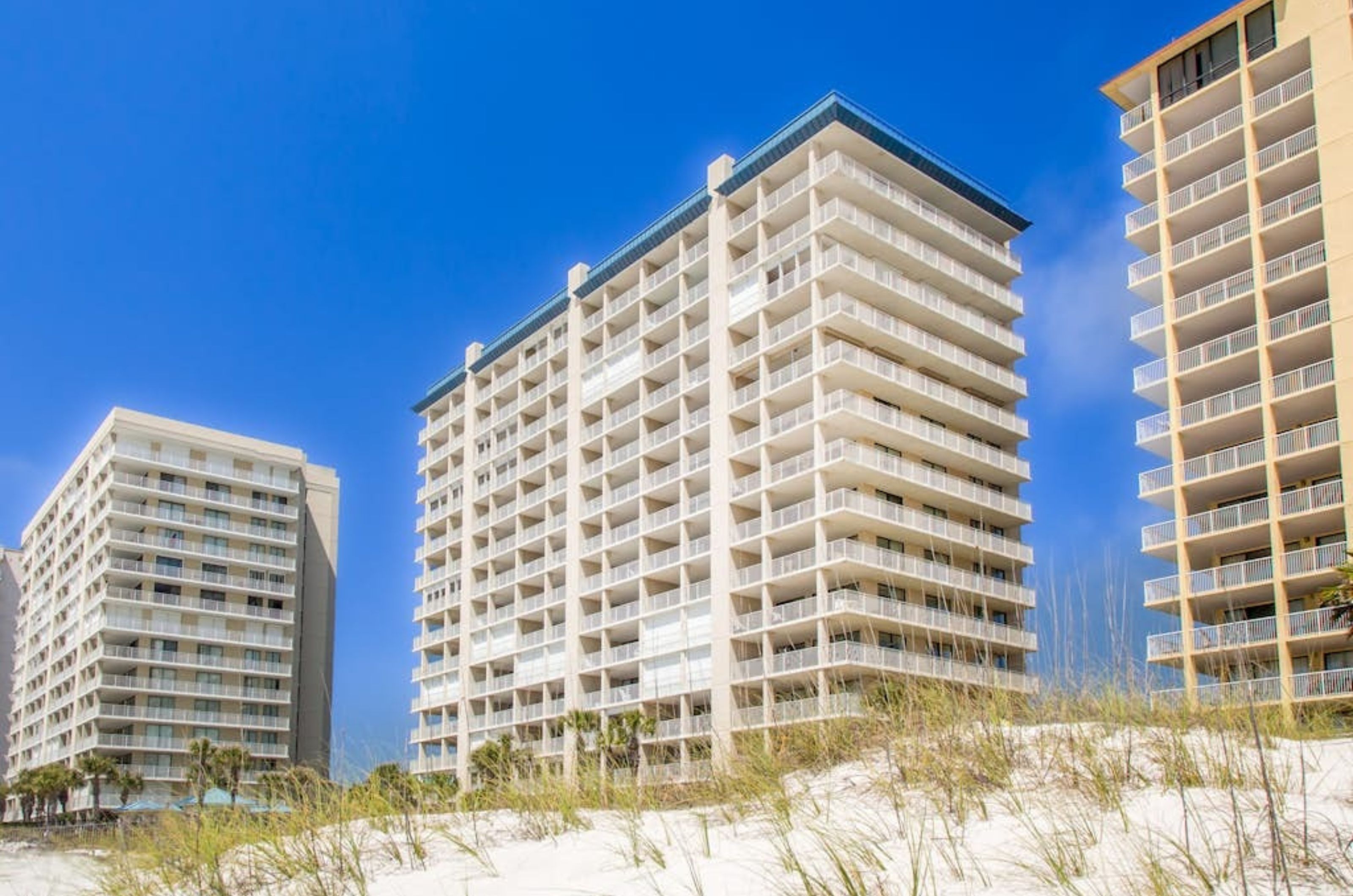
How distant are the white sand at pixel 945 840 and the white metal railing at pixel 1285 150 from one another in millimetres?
44837

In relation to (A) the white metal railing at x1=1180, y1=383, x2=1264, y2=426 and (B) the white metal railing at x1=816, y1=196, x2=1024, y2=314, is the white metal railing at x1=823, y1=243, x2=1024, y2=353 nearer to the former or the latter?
(B) the white metal railing at x1=816, y1=196, x2=1024, y2=314

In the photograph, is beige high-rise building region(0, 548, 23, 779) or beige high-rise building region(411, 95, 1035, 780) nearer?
beige high-rise building region(411, 95, 1035, 780)

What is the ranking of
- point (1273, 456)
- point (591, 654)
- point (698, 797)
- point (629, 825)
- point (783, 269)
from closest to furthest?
point (629, 825)
point (698, 797)
point (1273, 456)
point (783, 269)
point (591, 654)

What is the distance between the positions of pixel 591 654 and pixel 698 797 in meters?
53.8

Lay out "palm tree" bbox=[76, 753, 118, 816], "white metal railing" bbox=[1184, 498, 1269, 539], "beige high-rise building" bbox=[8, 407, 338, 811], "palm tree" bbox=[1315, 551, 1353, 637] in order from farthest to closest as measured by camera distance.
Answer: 1. "beige high-rise building" bbox=[8, 407, 338, 811]
2. "palm tree" bbox=[76, 753, 118, 816]
3. "white metal railing" bbox=[1184, 498, 1269, 539]
4. "palm tree" bbox=[1315, 551, 1353, 637]

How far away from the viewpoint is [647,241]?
65.8m

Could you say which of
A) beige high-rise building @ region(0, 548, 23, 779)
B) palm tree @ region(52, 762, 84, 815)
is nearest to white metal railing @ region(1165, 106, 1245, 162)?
palm tree @ region(52, 762, 84, 815)

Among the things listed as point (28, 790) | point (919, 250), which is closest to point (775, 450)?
point (919, 250)

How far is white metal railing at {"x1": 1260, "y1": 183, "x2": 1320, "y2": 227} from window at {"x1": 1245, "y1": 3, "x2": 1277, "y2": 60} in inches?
229

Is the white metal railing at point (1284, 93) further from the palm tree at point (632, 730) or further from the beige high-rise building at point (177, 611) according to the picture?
the beige high-rise building at point (177, 611)

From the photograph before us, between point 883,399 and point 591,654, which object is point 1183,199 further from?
point 591,654

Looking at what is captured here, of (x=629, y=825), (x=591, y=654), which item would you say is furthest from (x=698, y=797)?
(x=591, y=654)

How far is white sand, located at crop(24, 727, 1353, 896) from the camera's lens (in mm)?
8086

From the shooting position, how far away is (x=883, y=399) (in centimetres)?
5644
